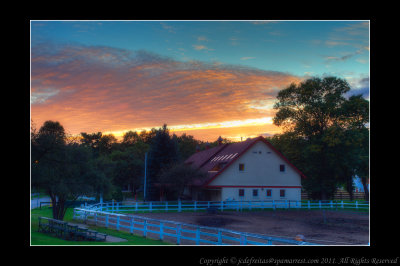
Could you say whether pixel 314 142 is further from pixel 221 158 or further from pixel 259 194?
pixel 221 158

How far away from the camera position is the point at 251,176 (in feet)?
142

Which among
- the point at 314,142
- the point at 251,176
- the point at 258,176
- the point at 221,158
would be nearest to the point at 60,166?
the point at 251,176

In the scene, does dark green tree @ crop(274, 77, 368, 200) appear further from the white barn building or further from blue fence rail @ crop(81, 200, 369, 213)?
blue fence rail @ crop(81, 200, 369, 213)

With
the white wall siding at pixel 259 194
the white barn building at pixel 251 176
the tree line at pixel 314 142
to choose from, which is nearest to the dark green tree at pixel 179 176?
the tree line at pixel 314 142

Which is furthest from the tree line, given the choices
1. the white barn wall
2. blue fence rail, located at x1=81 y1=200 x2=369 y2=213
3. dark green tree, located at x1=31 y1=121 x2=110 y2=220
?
dark green tree, located at x1=31 y1=121 x2=110 y2=220

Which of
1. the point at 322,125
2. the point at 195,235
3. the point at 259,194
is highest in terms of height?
the point at 322,125

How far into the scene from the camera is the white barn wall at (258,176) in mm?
42125

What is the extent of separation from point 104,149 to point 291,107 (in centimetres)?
6387

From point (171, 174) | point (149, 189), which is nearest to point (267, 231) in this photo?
point (171, 174)

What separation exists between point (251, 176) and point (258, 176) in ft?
2.84

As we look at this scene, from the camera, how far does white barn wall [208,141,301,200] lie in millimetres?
42125
